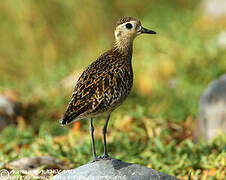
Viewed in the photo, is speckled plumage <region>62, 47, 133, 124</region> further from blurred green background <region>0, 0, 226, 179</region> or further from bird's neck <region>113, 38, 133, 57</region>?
blurred green background <region>0, 0, 226, 179</region>

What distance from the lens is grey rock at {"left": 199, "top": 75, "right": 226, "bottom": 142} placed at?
626 cm

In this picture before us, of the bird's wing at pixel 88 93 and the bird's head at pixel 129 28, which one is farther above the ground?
the bird's head at pixel 129 28

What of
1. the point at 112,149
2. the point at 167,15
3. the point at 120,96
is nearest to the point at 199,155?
the point at 112,149

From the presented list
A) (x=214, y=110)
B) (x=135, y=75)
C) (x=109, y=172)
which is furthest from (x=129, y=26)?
(x=135, y=75)

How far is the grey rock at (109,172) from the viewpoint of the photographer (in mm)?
4090

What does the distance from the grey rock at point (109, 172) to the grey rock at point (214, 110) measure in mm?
2141

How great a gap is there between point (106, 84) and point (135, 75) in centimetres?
485

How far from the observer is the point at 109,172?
4164 millimetres

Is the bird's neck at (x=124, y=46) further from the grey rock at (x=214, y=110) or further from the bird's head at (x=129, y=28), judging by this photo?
the grey rock at (x=214, y=110)

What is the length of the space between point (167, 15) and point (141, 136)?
5.89m

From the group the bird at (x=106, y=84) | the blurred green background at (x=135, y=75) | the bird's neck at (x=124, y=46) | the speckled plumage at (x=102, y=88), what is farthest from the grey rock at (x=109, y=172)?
the blurred green background at (x=135, y=75)

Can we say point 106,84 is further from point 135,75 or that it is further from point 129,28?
point 135,75

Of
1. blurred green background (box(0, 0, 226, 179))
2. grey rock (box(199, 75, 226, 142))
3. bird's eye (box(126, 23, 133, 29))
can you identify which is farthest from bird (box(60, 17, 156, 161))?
grey rock (box(199, 75, 226, 142))

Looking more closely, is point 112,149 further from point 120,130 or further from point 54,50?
point 54,50
